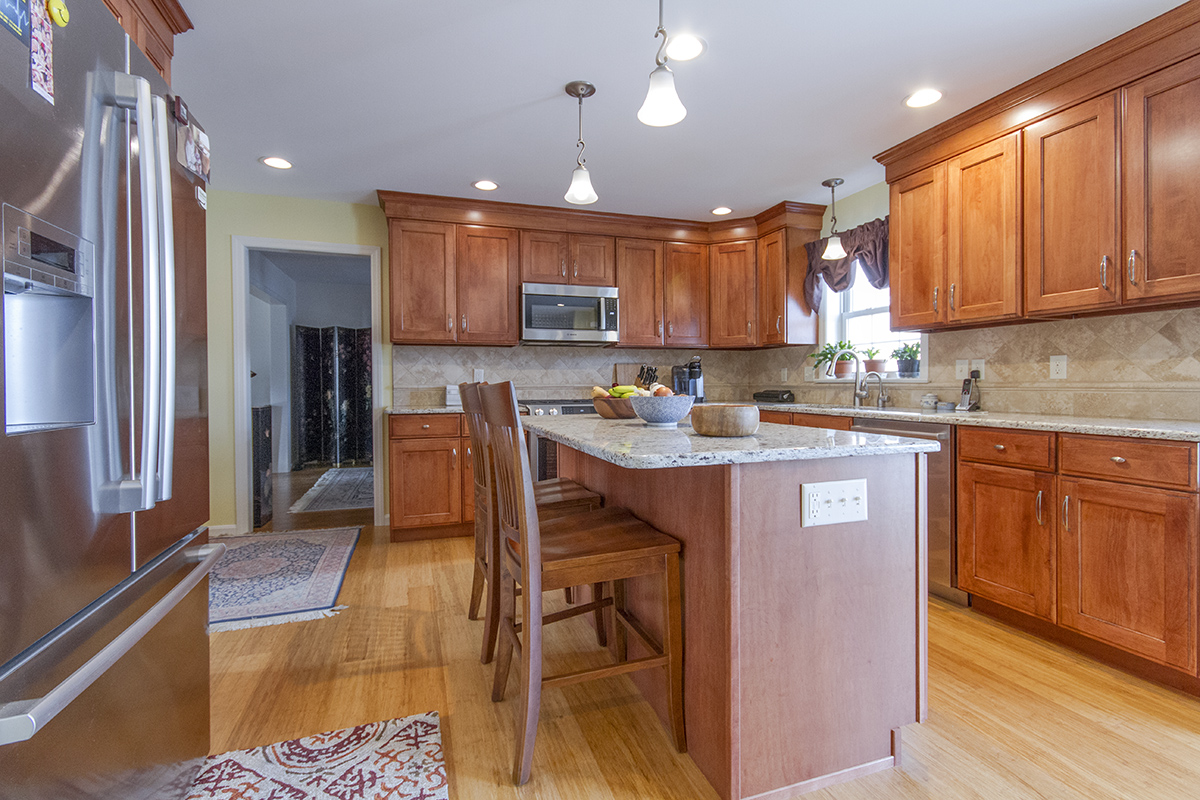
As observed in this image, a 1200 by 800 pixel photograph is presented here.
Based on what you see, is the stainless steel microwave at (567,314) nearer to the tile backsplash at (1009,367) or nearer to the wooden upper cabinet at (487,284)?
the wooden upper cabinet at (487,284)

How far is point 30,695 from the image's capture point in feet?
2.62

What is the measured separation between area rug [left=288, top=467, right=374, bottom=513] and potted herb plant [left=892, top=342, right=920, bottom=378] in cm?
428

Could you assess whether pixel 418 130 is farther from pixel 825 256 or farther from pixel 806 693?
pixel 806 693

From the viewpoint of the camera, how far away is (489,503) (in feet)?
6.50

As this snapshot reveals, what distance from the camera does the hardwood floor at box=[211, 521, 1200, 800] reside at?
1.48 m

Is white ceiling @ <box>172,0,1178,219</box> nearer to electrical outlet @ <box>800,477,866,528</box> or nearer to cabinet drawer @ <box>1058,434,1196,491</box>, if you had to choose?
cabinet drawer @ <box>1058,434,1196,491</box>

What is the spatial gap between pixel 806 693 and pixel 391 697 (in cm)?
133

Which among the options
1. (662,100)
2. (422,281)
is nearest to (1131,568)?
(662,100)

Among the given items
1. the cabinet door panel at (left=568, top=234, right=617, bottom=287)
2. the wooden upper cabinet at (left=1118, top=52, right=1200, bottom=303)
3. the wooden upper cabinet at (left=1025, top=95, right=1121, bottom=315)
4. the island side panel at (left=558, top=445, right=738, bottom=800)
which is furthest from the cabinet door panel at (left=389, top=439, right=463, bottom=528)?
the wooden upper cabinet at (left=1118, top=52, right=1200, bottom=303)

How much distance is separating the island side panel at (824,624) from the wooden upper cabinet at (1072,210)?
1645 mm

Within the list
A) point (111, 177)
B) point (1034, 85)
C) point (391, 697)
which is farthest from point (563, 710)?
point (1034, 85)

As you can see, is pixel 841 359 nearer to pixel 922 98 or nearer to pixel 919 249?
pixel 919 249

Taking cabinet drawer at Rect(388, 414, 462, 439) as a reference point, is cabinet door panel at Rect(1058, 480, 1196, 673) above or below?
below

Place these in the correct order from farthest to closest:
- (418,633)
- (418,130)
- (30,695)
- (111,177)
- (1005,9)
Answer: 1. (418,130)
2. (418,633)
3. (1005,9)
4. (111,177)
5. (30,695)
